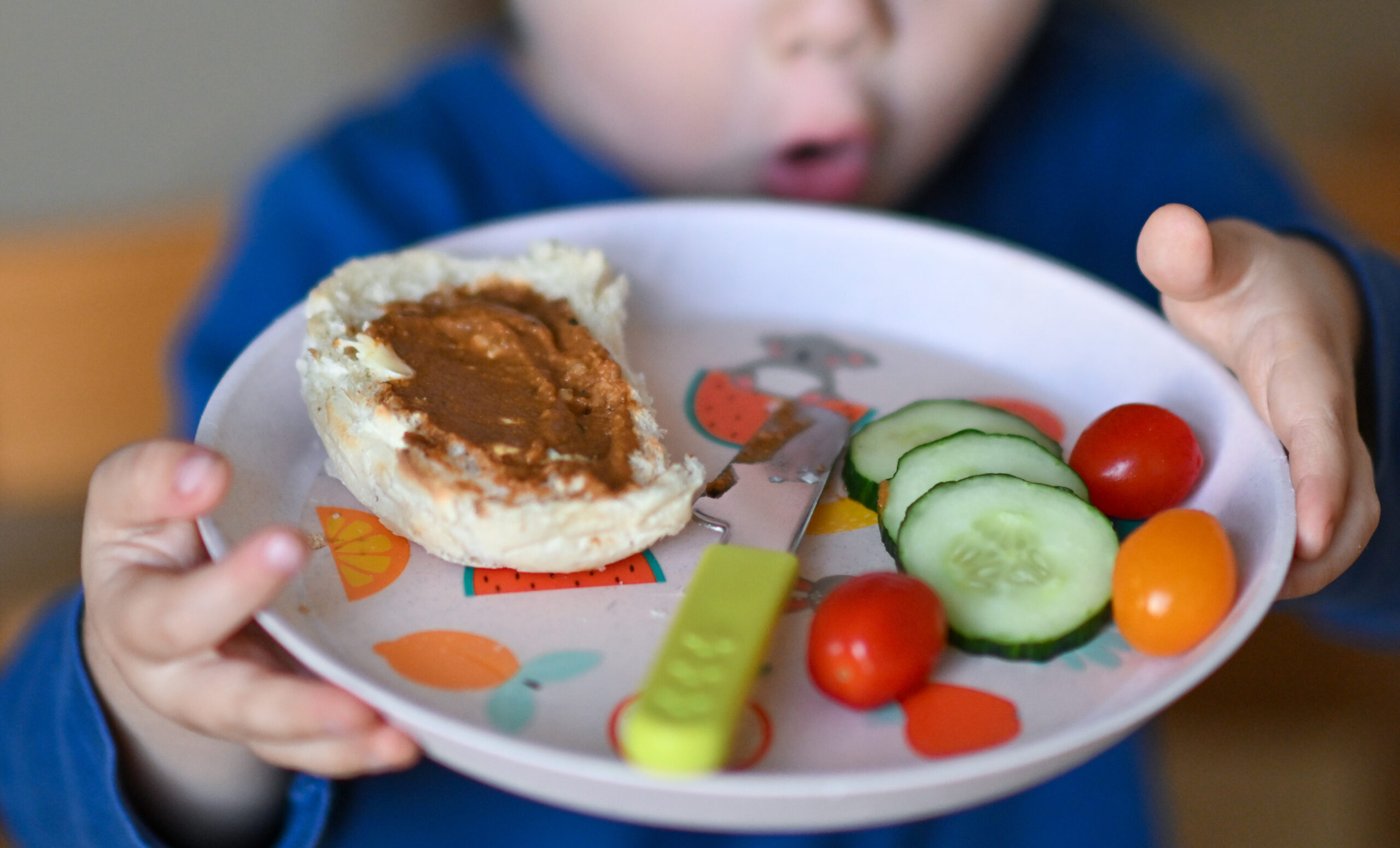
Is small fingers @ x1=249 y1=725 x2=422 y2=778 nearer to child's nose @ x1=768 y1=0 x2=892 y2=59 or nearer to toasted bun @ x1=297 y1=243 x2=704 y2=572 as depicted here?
toasted bun @ x1=297 y1=243 x2=704 y2=572

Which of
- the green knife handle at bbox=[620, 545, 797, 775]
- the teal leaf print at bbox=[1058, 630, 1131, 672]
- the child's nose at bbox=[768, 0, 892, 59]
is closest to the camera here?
the green knife handle at bbox=[620, 545, 797, 775]

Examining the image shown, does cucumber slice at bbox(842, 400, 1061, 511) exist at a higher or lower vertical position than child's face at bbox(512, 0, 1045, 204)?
lower

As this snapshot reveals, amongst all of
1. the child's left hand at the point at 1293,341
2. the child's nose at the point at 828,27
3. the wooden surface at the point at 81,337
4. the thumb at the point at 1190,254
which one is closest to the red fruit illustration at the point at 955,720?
the child's left hand at the point at 1293,341

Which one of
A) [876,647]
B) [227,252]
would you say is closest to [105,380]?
[227,252]

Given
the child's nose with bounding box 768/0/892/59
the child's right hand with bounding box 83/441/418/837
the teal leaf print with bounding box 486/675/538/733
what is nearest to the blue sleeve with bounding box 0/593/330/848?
the child's right hand with bounding box 83/441/418/837

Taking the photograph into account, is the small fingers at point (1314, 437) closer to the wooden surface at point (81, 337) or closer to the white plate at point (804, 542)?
the white plate at point (804, 542)

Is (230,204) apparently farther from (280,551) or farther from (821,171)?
(280,551)
